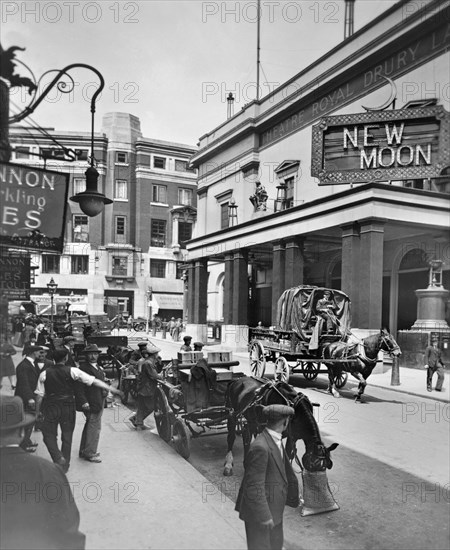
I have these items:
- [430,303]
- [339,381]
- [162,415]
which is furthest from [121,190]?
[339,381]

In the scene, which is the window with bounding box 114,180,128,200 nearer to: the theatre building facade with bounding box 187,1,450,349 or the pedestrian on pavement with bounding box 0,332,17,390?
the theatre building facade with bounding box 187,1,450,349

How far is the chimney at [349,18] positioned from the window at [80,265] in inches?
107

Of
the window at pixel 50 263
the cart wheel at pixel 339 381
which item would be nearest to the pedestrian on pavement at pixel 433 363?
the cart wheel at pixel 339 381

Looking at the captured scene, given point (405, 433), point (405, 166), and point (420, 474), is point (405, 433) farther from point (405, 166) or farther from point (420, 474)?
point (405, 166)

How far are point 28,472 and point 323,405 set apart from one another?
32.0 feet

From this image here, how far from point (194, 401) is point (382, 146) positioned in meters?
5.13

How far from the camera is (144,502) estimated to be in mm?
4047

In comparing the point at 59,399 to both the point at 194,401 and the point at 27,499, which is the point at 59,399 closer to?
the point at 194,401

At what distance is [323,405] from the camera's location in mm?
11117

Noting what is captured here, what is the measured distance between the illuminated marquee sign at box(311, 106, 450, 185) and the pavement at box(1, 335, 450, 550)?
2.65m

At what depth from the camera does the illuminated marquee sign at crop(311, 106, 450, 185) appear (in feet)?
10.8

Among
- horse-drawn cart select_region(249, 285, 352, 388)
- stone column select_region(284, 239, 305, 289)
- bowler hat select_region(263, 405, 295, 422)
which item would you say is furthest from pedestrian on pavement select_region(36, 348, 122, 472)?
horse-drawn cart select_region(249, 285, 352, 388)

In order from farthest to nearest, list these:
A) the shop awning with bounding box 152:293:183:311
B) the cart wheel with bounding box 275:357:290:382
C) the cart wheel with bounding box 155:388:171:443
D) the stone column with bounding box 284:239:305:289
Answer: the cart wheel with bounding box 275:357:290:382 → the cart wheel with bounding box 155:388:171:443 → the stone column with bounding box 284:239:305:289 → the shop awning with bounding box 152:293:183:311

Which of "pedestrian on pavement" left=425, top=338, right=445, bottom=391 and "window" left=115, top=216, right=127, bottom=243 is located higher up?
"window" left=115, top=216, right=127, bottom=243
